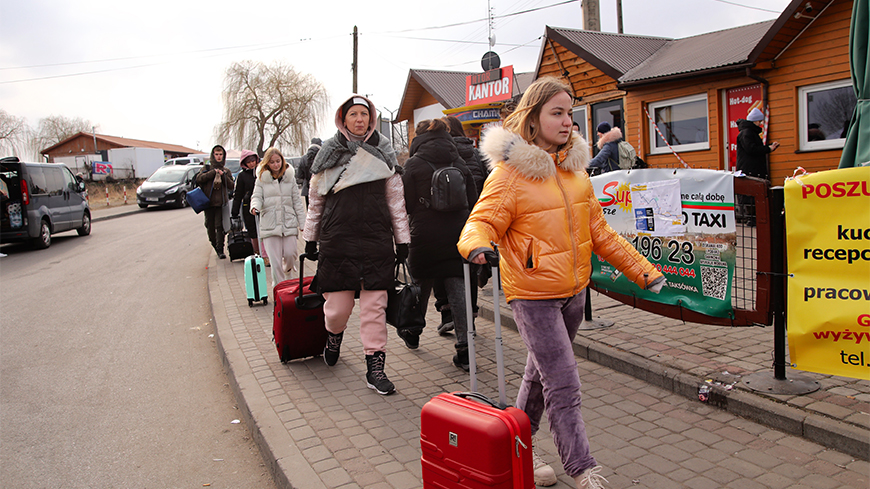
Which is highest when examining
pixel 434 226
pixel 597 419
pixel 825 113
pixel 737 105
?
pixel 737 105

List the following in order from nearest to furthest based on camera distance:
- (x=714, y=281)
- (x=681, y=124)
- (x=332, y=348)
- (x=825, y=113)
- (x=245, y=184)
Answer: (x=714, y=281)
(x=332, y=348)
(x=245, y=184)
(x=825, y=113)
(x=681, y=124)

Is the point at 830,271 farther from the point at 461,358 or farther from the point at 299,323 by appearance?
the point at 299,323

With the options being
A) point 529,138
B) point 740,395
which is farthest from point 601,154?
point 529,138

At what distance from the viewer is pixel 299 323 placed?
510cm

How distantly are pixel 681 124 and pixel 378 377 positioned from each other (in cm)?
1203

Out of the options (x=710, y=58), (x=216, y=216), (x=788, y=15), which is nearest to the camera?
(x=788, y=15)

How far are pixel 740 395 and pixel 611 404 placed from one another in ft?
2.62

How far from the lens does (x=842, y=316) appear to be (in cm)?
347

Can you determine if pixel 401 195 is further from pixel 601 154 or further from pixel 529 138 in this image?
pixel 601 154

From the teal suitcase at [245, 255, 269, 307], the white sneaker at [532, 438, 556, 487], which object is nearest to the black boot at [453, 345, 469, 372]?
the white sneaker at [532, 438, 556, 487]

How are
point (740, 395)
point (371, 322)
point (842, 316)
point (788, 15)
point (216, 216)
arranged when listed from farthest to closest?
→ point (216, 216) → point (788, 15) → point (371, 322) → point (740, 395) → point (842, 316)

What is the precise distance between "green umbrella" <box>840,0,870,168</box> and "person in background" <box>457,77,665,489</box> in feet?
6.73

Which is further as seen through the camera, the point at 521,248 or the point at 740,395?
the point at 740,395

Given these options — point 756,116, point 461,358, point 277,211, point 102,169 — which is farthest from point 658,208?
point 102,169
